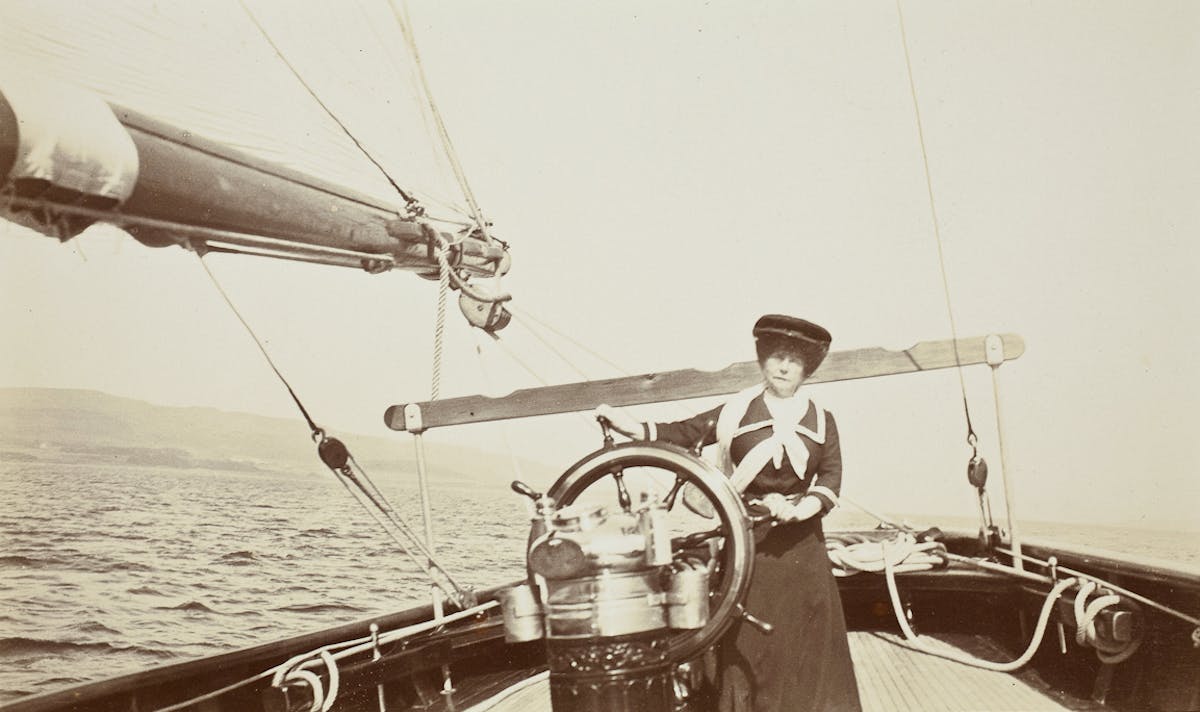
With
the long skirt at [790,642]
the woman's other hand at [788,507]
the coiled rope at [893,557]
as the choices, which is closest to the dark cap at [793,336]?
the woman's other hand at [788,507]

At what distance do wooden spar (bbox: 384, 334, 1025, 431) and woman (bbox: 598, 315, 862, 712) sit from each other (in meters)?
0.79

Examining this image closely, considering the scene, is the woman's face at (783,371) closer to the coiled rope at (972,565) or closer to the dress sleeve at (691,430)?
the dress sleeve at (691,430)

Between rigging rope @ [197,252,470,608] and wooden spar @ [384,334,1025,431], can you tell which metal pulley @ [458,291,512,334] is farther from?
rigging rope @ [197,252,470,608]

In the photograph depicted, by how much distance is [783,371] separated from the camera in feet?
9.20

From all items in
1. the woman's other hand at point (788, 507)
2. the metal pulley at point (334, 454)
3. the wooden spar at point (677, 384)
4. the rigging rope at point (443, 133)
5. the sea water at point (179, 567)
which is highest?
the rigging rope at point (443, 133)

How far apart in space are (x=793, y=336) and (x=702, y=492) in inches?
21.3

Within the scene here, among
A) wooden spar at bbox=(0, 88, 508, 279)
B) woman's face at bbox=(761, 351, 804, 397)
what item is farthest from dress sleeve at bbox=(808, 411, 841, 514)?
wooden spar at bbox=(0, 88, 508, 279)

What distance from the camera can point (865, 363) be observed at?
148 inches

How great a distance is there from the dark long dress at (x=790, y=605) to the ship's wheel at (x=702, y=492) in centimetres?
32

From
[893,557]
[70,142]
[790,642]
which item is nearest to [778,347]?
[790,642]

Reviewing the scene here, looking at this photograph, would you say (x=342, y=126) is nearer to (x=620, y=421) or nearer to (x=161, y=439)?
(x=620, y=421)

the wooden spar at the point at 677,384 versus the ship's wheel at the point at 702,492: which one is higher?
the wooden spar at the point at 677,384

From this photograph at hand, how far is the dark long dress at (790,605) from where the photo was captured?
9.07 feet

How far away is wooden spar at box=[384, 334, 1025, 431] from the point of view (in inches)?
145
